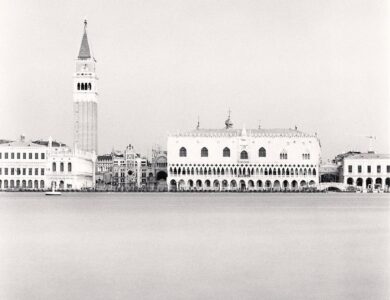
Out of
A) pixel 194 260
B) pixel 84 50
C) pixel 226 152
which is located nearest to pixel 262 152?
pixel 226 152

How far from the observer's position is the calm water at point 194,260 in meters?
15.0

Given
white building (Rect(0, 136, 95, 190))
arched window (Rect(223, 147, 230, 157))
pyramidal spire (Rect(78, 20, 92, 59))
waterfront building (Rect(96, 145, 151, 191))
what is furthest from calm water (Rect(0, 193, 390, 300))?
waterfront building (Rect(96, 145, 151, 191))

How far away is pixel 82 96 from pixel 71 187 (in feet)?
50.6

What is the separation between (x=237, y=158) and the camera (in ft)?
300

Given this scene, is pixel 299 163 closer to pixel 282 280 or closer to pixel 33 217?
pixel 33 217

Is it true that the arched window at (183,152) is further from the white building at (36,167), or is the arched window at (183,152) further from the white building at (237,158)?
the white building at (36,167)

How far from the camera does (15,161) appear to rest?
8756 cm

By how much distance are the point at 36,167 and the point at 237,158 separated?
858 inches

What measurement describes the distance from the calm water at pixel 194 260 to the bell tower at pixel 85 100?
66.2 metres

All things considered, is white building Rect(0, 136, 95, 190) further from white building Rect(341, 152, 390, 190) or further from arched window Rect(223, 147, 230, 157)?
white building Rect(341, 152, 390, 190)

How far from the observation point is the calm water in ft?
49.1

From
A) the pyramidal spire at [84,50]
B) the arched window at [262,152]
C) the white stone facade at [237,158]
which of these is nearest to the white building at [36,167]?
the white stone facade at [237,158]

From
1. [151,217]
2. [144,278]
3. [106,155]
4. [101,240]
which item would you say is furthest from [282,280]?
[106,155]

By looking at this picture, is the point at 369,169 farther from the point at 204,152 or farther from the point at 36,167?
the point at 36,167
